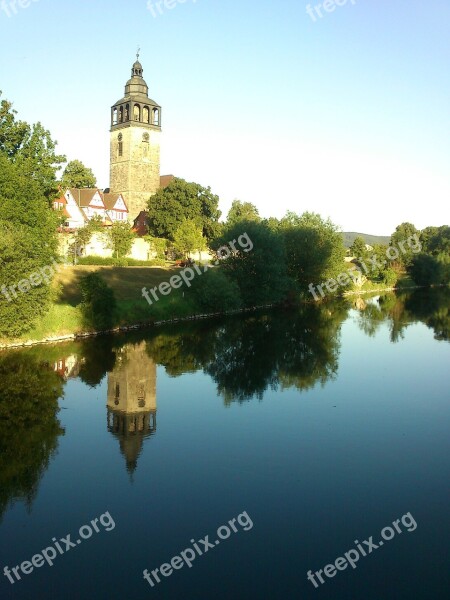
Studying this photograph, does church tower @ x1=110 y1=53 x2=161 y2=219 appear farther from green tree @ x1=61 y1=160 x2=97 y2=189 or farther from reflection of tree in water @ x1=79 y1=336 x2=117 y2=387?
reflection of tree in water @ x1=79 y1=336 x2=117 y2=387

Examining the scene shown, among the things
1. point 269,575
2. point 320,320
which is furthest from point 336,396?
point 320,320

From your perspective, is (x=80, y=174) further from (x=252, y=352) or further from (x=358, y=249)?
(x=252, y=352)

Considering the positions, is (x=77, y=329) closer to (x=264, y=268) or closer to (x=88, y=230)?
(x=264, y=268)

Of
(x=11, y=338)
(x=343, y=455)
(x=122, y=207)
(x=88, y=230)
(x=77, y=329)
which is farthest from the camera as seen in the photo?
(x=122, y=207)

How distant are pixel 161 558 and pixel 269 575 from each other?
1735 mm

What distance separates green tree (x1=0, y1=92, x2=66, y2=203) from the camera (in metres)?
30.6

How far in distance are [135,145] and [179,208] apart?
16.7 meters

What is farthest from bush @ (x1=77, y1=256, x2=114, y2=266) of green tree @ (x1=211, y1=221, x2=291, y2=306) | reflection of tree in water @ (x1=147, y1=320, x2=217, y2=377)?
reflection of tree in water @ (x1=147, y1=320, x2=217, y2=377)

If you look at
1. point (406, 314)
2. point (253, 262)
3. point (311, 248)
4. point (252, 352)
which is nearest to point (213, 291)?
point (253, 262)

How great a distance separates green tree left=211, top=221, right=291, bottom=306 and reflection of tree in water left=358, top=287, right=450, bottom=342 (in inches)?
287

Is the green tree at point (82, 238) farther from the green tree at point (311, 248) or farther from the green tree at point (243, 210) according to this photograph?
the green tree at point (243, 210)

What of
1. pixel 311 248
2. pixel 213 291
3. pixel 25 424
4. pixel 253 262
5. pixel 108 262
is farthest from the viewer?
pixel 311 248

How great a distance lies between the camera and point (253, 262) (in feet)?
142

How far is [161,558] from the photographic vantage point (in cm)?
924
